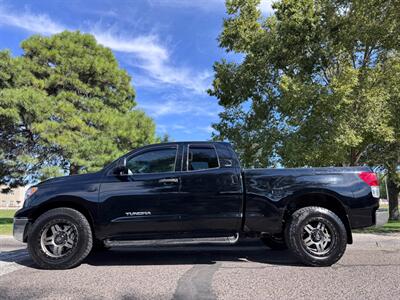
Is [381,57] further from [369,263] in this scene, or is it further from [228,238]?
[228,238]

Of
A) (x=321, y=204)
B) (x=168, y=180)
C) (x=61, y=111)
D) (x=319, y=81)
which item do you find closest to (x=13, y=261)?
(x=168, y=180)

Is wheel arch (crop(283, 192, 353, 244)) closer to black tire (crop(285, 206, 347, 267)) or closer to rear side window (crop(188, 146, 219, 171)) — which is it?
black tire (crop(285, 206, 347, 267))

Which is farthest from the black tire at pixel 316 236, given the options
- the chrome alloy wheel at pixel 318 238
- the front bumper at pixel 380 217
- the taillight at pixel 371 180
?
the taillight at pixel 371 180

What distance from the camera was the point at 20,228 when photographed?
6035 millimetres

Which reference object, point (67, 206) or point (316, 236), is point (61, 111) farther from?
point (316, 236)


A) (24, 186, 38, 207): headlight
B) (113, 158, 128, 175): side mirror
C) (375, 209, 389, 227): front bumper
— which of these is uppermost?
(113, 158, 128, 175): side mirror

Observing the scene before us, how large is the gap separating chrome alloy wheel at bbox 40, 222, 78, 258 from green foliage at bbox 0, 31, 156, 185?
1167cm

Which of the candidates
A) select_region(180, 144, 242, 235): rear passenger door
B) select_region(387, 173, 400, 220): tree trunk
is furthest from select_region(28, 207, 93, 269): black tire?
select_region(387, 173, 400, 220): tree trunk

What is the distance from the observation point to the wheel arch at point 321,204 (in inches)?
243

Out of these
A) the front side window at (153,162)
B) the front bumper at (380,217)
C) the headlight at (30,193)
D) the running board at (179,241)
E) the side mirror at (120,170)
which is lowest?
the running board at (179,241)

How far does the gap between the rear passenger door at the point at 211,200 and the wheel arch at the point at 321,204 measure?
0.84 m

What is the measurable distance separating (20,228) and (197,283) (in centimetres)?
291

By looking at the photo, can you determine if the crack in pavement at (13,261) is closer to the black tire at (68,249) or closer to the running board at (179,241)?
the black tire at (68,249)

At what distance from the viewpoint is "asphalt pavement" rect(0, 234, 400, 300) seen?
181 inches
